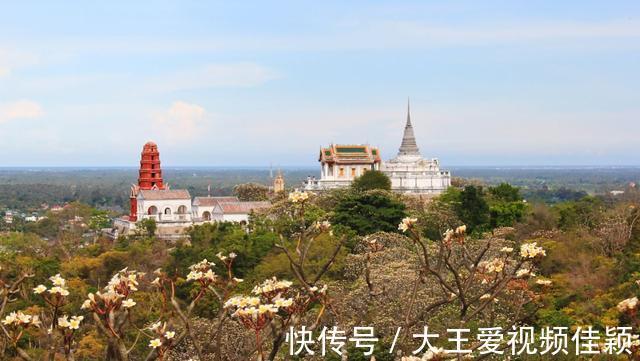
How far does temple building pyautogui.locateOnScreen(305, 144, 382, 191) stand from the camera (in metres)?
55.5

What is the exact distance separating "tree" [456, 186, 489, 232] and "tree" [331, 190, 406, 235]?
10.4ft

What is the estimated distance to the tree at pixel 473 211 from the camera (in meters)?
36.2

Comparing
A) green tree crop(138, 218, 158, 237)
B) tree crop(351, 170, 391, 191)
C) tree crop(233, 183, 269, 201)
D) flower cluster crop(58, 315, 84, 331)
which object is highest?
flower cluster crop(58, 315, 84, 331)

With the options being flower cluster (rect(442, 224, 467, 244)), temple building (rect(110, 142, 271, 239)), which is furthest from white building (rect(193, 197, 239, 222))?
flower cluster (rect(442, 224, 467, 244))

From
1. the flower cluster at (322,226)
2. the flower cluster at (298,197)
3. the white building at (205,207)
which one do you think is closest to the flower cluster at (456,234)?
the flower cluster at (322,226)

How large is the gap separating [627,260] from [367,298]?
8.41 m

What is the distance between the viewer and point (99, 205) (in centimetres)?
12812

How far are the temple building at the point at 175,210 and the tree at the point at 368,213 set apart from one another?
13.9m

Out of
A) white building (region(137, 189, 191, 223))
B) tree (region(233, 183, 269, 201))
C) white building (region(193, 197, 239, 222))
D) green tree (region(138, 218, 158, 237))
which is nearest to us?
green tree (region(138, 218, 158, 237))

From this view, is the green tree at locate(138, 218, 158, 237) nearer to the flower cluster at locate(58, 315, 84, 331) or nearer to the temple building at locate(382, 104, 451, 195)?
the temple building at locate(382, 104, 451, 195)

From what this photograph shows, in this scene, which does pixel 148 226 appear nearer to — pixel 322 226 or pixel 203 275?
pixel 322 226

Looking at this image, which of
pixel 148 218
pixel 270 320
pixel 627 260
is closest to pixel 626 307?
pixel 270 320

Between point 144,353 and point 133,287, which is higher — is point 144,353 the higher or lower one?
the lower one

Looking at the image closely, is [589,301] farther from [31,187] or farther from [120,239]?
[31,187]
